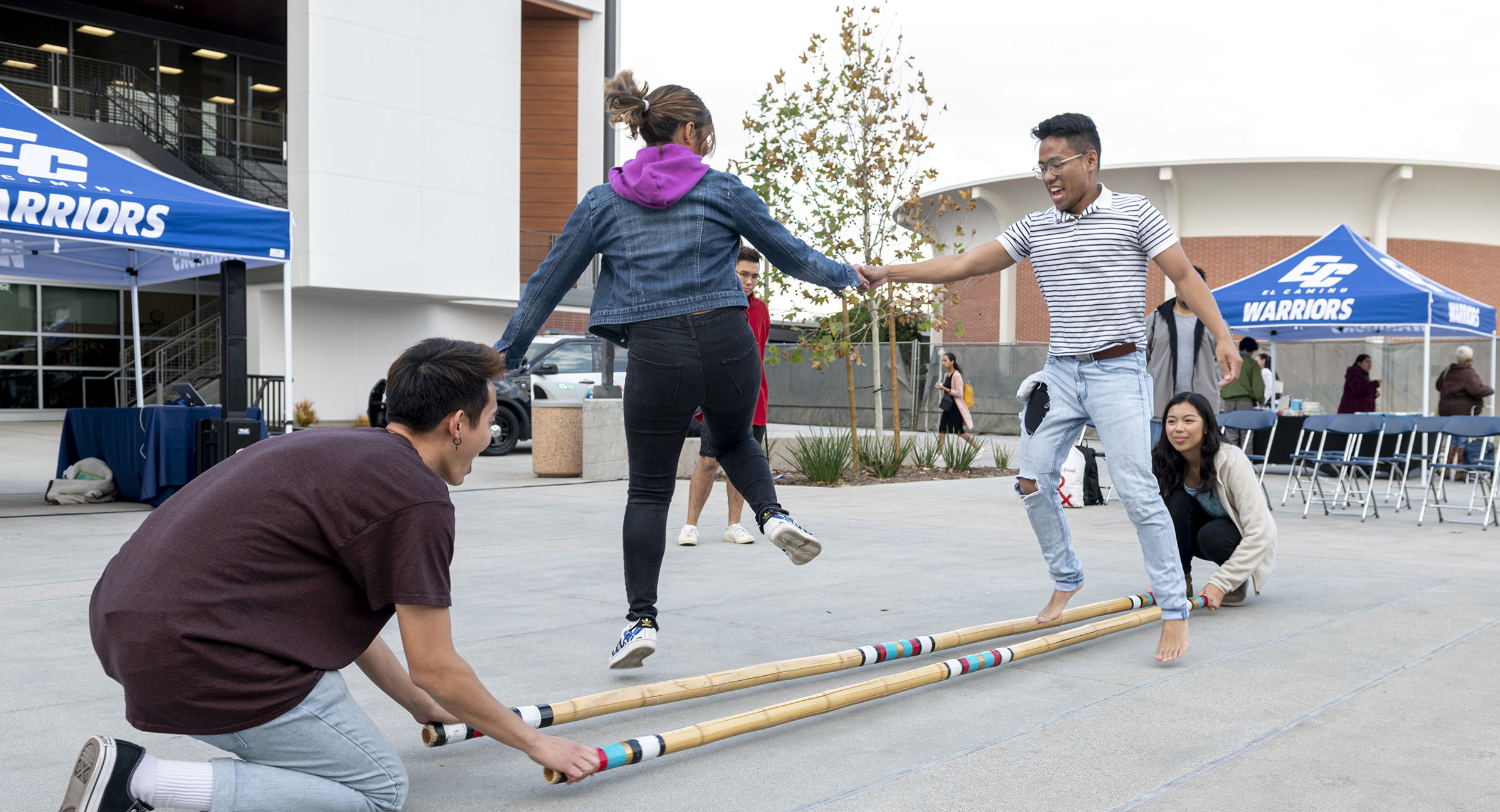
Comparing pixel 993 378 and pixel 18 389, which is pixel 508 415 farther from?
pixel 18 389

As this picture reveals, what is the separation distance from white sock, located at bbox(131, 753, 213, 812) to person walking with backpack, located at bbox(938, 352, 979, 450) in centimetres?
1547

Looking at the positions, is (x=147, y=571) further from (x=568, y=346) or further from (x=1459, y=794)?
(x=568, y=346)

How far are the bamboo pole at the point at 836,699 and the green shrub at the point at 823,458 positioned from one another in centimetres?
780

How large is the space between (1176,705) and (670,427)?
67.8 inches

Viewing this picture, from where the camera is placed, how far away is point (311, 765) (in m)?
2.27

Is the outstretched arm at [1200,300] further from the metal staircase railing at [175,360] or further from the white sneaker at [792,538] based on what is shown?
the metal staircase railing at [175,360]

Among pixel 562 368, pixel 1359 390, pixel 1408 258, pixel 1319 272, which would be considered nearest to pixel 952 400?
pixel 1359 390

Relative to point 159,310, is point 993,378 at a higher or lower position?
lower

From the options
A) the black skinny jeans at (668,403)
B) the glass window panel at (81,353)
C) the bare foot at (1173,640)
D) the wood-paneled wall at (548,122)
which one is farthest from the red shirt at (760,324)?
the glass window panel at (81,353)

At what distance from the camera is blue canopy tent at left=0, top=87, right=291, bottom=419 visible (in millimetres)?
7449

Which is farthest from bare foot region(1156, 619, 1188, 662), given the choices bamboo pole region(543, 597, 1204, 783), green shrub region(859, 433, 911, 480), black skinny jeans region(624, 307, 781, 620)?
green shrub region(859, 433, 911, 480)

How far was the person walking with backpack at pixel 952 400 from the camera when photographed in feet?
56.6

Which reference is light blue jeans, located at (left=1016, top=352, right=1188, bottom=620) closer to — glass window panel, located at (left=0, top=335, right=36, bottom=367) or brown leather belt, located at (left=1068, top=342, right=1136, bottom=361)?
brown leather belt, located at (left=1068, top=342, right=1136, bottom=361)

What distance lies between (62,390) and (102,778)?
24472 mm
